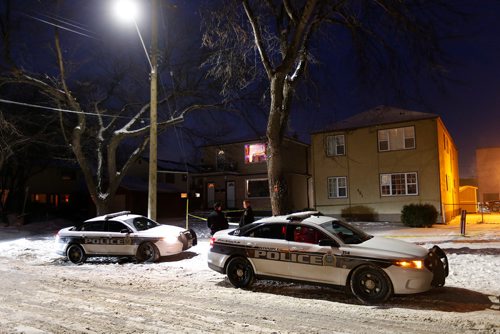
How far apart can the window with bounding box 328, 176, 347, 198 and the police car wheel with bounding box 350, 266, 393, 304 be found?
20.2 m

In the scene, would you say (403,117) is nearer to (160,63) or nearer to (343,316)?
(160,63)

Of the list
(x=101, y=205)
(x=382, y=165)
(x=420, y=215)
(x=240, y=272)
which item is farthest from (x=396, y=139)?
(x=240, y=272)

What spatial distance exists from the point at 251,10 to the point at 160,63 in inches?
380

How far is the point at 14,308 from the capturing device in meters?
7.69

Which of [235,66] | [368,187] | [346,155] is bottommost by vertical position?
[368,187]

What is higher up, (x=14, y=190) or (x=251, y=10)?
(x=251, y=10)

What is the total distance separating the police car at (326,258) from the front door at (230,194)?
83.6ft

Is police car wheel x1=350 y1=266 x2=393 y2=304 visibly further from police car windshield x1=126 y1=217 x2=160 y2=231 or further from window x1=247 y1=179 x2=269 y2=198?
window x1=247 y1=179 x2=269 y2=198

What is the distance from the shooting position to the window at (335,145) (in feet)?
92.2

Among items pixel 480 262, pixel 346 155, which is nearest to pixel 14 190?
pixel 346 155

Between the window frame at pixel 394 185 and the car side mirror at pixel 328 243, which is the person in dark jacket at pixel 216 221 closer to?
the car side mirror at pixel 328 243

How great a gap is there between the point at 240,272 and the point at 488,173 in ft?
138

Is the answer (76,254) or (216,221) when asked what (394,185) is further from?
(76,254)

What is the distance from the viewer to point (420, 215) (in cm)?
2220
